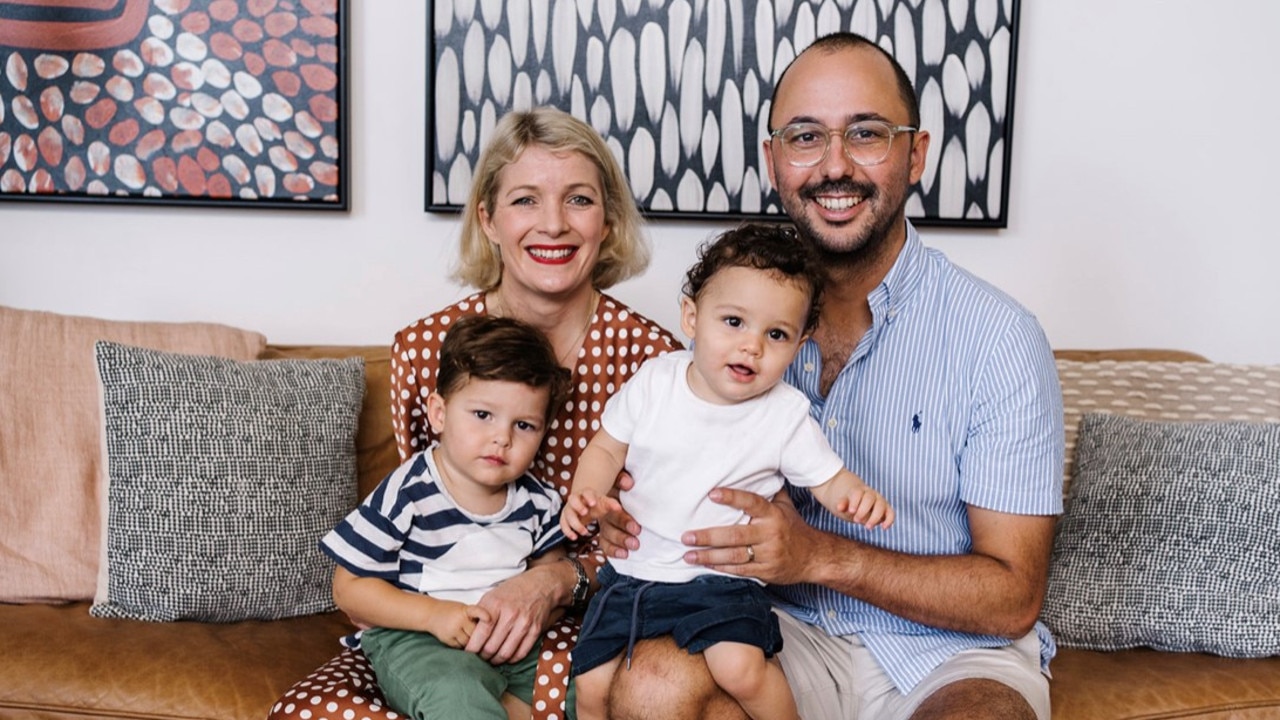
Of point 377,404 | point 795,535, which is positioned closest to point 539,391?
point 795,535

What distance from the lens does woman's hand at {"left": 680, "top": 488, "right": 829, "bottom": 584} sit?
1.55 meters

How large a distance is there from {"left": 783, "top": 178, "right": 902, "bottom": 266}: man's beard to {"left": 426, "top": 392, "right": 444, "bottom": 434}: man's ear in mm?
694

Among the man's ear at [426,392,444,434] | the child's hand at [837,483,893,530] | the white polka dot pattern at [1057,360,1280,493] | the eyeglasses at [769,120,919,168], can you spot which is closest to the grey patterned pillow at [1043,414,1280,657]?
the white polka dot pattern at [1057,360,1280,493]

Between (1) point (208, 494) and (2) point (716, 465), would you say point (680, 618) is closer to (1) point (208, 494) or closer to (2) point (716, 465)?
(2) point (716, 465)

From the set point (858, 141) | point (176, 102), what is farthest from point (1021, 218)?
point (176, 102)

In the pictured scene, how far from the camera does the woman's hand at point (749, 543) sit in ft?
5.08

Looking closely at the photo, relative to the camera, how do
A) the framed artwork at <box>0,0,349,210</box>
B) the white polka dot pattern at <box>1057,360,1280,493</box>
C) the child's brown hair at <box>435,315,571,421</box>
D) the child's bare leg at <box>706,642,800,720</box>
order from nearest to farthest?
the child's bare leg at <box>706,642,800,720</box> < the child's brown hair at <box>435,315,571,421</box> < the white polka dot pattern at <box>1057,360,1280,493</box> < the framed artwork at <box>0,0,349,210</box>

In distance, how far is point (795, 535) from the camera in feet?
5.22

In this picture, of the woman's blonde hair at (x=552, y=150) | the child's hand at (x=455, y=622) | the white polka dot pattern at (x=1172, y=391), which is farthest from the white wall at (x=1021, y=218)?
the child's hand at (x=455, y=622)

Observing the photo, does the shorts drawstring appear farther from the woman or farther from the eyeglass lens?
the eyeglass lens

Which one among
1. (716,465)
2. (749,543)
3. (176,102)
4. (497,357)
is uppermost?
(176,102)

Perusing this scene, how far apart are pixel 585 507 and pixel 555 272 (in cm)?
53

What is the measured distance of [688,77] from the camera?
2617 mm

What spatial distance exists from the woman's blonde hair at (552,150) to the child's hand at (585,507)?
26.6 inches
